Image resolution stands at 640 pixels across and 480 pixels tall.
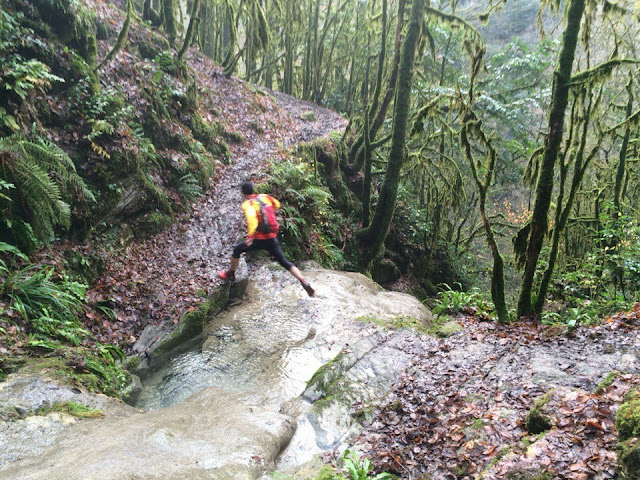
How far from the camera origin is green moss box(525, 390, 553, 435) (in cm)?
320

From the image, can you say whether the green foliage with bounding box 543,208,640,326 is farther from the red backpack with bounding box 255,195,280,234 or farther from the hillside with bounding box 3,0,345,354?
the hillside with bounding box 3,0,345,354

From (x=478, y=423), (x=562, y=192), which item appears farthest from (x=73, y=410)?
(x=562, y=192)

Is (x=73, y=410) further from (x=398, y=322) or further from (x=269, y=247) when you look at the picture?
(x=398, y=322)

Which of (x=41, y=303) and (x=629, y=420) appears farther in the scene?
(x=41, y=303)

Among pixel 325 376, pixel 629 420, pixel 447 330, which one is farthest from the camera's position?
pixel 447 330

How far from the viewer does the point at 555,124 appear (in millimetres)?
5668

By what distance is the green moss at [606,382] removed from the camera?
3412 mm

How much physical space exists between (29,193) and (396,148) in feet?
30.0

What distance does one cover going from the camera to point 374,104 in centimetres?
1377

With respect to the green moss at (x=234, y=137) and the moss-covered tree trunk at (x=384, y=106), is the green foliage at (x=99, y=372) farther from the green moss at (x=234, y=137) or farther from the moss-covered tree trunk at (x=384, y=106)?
the moss-covered tree trunk at (x=384, y=106)

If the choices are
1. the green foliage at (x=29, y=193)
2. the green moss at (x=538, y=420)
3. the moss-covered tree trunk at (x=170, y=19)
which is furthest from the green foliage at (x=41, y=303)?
the moss-covered tree trunk at (x=170, y=19)

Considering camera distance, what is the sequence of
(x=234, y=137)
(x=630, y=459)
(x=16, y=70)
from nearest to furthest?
(x=630, y=459)
(x=16, y=70)
(x=234, y=137)

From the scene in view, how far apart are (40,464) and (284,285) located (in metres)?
5.65

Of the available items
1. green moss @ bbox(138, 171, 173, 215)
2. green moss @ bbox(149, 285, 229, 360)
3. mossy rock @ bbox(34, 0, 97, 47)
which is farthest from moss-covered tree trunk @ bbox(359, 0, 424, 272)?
mossy rock @ bbox(34, 0, 97, 47)
